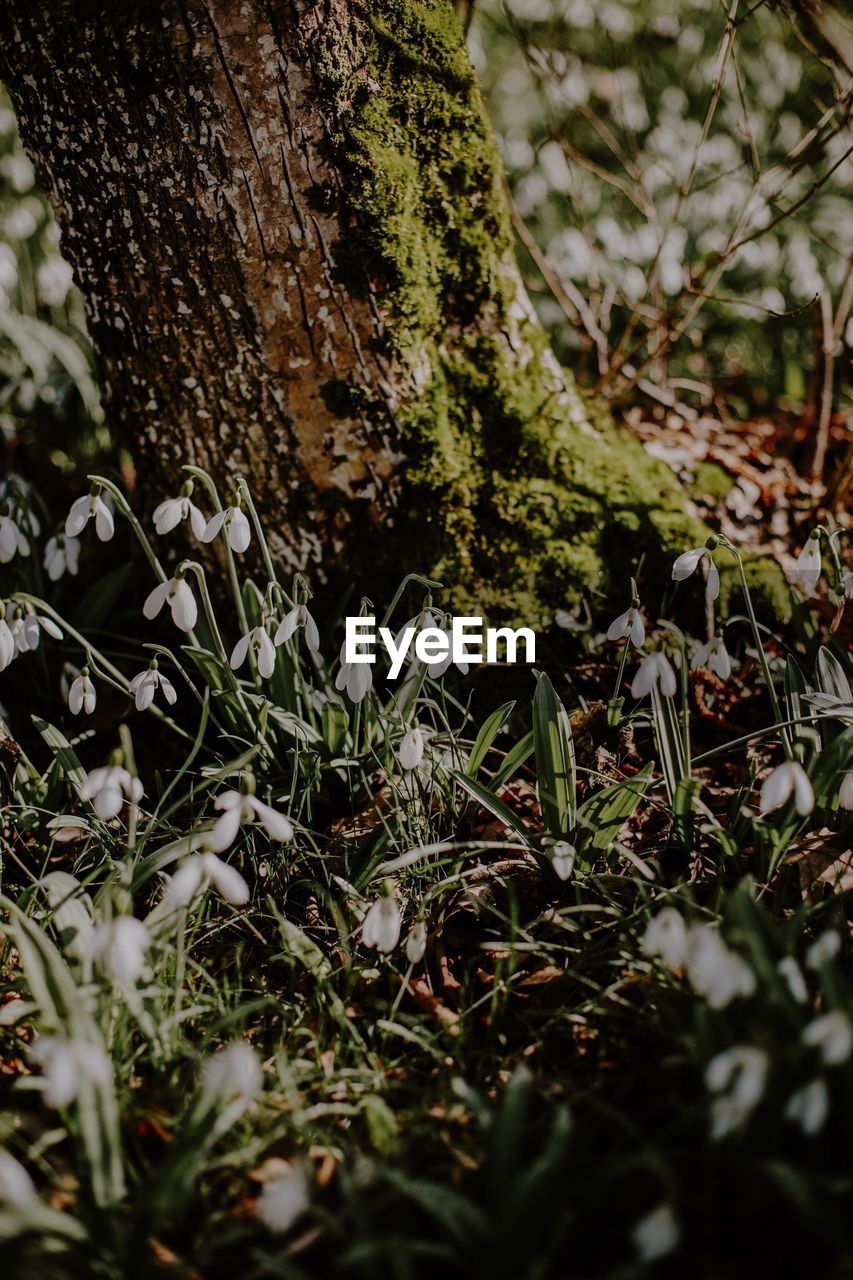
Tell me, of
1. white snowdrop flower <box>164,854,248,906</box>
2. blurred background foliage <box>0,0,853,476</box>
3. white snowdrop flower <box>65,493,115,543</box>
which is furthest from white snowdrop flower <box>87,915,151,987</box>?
blurred background foliage <box>0,0,853,476</box>

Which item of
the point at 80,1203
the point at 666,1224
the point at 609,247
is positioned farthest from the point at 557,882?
the point at 609,247

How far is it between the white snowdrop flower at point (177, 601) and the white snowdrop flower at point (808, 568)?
1.31 meters

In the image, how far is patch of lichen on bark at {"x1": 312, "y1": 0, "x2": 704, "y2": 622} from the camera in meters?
2.13

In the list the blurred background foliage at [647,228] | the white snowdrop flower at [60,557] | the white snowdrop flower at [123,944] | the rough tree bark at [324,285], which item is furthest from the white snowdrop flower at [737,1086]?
the blurred background foliage at [647,228]

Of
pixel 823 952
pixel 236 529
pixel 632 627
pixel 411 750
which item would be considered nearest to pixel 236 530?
pixel 236 529

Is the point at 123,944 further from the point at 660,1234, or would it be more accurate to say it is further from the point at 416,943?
the point at 660,1234

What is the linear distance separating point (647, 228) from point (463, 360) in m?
3.07

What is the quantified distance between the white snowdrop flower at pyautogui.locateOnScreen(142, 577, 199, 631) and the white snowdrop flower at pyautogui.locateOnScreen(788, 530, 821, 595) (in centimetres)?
131

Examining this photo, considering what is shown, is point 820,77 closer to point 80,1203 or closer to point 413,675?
point 413,675

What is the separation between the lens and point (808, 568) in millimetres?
1943

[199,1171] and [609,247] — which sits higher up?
[609,247]

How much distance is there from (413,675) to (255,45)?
1.49 meters

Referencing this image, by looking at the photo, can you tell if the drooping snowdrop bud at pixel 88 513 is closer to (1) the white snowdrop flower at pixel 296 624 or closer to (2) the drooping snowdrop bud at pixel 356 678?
(1) the white snowdrop flower at pixel 296 624

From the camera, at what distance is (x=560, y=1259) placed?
1169 mm
